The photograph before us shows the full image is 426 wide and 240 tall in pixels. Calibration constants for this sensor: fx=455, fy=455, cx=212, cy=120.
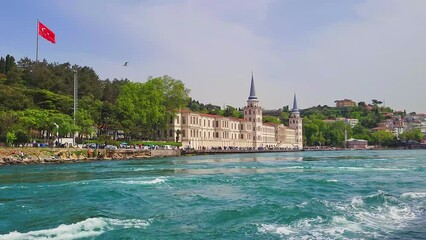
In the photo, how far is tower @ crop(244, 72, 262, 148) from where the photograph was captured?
135 m

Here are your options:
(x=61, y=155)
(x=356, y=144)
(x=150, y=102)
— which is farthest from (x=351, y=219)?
(x=356, y=144)

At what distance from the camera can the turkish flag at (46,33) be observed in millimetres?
67300

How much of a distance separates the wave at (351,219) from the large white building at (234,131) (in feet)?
268

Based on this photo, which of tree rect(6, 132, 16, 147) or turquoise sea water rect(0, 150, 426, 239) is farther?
tree rect(6, 132, 16, 147)

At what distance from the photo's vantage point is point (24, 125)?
212 feet

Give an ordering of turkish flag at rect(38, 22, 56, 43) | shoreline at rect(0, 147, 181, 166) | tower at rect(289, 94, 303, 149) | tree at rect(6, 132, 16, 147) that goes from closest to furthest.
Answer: shoreline at rect(0, 147, 181, 166), tree at rect(6, 132, 16, 147), turkish flag at rect(38, 22, 56, 43), tower at rect(289, 94, 303, 149)

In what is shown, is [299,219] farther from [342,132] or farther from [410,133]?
[410,133]

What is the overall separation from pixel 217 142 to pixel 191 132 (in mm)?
14130

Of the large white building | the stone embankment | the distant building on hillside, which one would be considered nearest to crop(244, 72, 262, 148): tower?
the large white building

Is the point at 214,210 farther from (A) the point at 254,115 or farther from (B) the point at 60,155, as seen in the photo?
(A) the point at 254,115

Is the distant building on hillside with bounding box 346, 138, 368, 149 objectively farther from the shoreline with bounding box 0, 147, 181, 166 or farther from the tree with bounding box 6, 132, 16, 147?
the tree with bounding box 6, 132, 16, 147

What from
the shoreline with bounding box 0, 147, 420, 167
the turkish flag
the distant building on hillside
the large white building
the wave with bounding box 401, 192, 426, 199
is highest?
the turkish flag

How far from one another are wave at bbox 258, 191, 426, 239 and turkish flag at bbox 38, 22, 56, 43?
2274 inches

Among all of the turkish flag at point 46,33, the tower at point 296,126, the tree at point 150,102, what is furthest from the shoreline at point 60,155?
the tower at point 296,126
